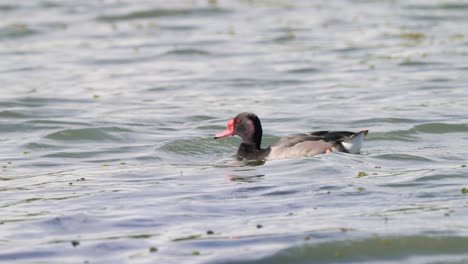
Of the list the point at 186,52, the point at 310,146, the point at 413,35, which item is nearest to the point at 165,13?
the point at 186,52

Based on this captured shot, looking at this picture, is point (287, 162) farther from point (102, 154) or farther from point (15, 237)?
point (15, 237)

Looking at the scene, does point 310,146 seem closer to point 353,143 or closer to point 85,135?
point 353,143

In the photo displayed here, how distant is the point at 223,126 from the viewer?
16.3 metres

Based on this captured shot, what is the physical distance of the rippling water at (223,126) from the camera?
8938 millimetres

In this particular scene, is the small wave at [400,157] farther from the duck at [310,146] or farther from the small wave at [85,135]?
the small wave at [85,135]

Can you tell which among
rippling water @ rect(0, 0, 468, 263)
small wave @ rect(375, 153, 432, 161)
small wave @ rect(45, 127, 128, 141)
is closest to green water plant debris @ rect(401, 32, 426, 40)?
rippling water @ rect(0, 0, 468, 263)

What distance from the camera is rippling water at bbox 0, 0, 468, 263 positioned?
8938 mm

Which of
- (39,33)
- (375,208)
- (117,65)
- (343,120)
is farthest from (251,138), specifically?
(39,33)

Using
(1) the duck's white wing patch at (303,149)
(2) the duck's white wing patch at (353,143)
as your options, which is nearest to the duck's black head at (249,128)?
(1) the duck's white wing patch at (303,149)

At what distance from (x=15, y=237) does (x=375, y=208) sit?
3.37m

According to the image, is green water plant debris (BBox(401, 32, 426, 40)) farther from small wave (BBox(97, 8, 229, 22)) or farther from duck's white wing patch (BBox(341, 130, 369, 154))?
duck's white wing patch (BBox(341, 130, 369, 154))

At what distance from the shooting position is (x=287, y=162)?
13.0 m

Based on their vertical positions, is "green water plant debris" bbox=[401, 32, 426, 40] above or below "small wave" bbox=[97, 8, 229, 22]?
below

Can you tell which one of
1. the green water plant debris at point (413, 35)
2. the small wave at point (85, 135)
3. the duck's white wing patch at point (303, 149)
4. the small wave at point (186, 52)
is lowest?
the small wave at point (85, 135)
